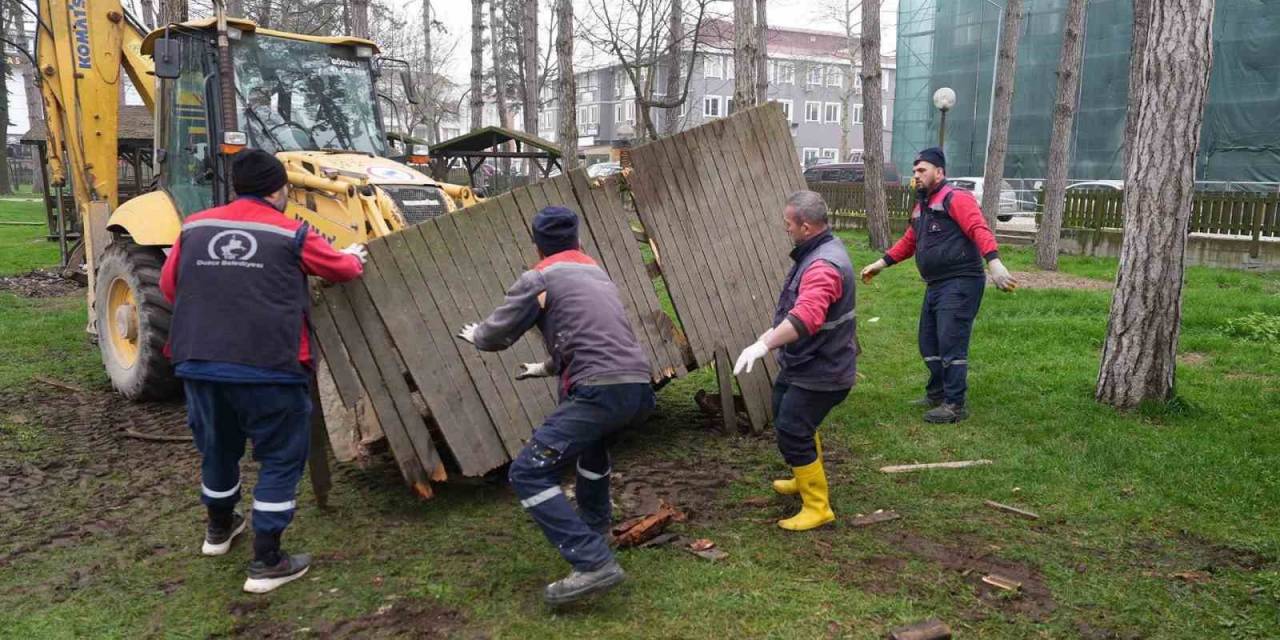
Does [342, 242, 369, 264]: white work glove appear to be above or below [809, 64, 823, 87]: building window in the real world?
below

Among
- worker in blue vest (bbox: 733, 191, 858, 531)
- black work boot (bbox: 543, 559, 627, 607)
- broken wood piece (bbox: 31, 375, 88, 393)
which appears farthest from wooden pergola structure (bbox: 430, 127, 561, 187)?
black work boot (bbox: 543, 559, 627, 607)

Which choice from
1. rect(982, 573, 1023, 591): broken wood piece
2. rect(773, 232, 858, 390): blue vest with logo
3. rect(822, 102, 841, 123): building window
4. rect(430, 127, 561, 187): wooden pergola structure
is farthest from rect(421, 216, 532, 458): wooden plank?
rect(822, 102, 841, 123): building window

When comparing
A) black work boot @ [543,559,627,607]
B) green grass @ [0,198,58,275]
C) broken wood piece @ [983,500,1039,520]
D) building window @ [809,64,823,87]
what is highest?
building window @ [809,64,823,87]

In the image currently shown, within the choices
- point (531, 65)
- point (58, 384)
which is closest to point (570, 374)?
point (58, 384)

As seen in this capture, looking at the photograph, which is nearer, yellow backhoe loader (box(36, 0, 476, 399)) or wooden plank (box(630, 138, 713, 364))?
wooden plank (box(630, 138, 713, 364))

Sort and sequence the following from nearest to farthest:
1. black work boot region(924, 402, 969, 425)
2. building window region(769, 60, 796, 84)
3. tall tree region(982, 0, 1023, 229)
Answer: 1. black work boot region(924, 402, 969, 425)
2. tall tree region(982, 0, 1023, 229)
3. building window region(769, 60, 796, 84)

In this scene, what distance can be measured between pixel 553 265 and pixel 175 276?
64.9 inches

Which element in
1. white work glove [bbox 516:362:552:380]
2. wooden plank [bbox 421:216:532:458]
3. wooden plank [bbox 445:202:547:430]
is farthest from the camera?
wooden plank [bbox 445:202:547:430]

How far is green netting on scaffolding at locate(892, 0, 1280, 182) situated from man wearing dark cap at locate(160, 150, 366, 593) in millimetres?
26249

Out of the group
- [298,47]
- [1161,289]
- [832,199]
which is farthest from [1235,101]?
[298,47]

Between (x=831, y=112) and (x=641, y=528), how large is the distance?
6098 cm

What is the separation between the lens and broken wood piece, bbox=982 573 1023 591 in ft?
12.4

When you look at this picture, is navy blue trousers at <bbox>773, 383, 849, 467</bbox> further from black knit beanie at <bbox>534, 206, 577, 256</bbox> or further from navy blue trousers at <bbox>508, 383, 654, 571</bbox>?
black knit beanie at <bbox>534, 206, 577, 256</bbox>

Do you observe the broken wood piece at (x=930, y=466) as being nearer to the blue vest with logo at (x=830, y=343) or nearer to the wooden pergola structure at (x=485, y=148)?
the blue vest with logo at (x=830, y=343)
